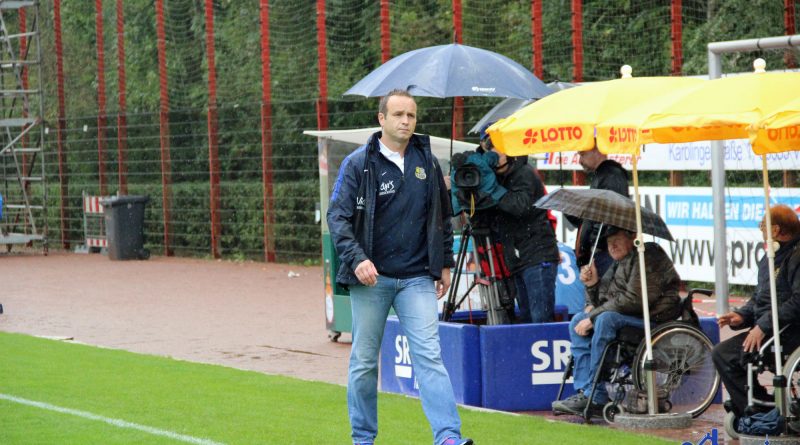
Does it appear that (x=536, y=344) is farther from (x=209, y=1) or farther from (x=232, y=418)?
(x=209, y=1)

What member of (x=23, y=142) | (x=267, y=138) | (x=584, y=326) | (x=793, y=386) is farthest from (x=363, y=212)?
(x=23, y=142)

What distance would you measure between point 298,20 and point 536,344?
16.0 meters

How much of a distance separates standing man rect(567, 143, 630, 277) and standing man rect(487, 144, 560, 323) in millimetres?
289

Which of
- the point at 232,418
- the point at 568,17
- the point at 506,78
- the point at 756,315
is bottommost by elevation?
the point at 232,418

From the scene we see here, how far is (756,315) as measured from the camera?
8.77 metres

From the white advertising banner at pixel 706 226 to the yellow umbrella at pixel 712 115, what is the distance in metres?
7.13

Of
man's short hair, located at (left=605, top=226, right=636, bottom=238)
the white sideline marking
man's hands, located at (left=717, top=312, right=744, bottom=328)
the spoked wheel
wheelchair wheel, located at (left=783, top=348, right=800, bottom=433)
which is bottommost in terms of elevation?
the spoked wheel

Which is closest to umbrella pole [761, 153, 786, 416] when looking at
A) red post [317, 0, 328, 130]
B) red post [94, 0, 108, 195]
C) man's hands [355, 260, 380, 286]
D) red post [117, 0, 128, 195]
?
man's hands [355, 260, 380, 286]

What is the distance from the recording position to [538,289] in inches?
407

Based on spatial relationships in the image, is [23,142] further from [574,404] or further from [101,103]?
[574,404]

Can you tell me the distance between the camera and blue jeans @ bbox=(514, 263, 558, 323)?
1035 cm

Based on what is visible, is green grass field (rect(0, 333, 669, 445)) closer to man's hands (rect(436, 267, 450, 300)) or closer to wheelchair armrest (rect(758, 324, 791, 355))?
wheelchair armrest (rect(758, 324, 791, 355))

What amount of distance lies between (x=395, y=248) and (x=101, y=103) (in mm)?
23596

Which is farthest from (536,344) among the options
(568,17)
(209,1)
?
(209,1)
